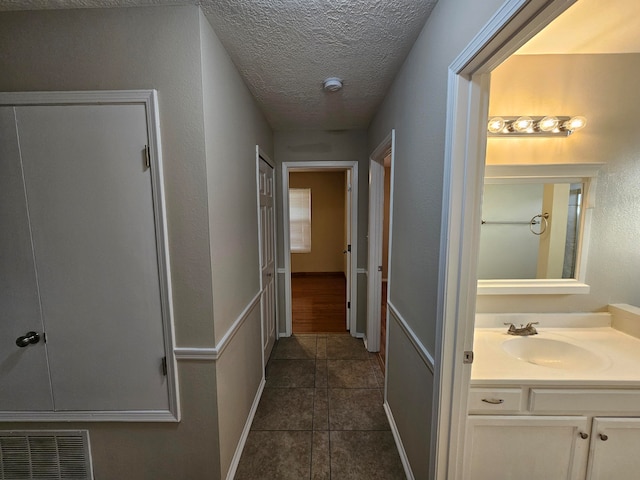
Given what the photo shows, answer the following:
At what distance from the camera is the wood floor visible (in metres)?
3.30

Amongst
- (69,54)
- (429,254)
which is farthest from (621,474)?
(69,54)

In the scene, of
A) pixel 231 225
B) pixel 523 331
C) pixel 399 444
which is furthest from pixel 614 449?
pixel 231 225

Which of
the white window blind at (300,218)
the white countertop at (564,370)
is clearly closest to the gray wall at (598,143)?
the white countertop at (564,370)

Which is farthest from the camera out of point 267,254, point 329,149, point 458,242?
point 329,149

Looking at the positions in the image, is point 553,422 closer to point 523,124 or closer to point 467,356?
point 467,356

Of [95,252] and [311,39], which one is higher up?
[311,39]

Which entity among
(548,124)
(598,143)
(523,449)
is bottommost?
(523,449)

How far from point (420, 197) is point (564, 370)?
3.35 ft

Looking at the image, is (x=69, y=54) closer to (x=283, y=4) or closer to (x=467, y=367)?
(x=283, y=4)

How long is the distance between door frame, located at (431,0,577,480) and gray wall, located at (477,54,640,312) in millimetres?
715

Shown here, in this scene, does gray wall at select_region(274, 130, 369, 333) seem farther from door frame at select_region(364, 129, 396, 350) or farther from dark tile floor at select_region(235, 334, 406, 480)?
dark tile floor at select_region(235, 334, 406, 480)

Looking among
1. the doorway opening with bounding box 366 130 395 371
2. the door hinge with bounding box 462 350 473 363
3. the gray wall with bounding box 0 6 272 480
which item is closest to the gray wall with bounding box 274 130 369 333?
the doorway opening with bounding box 366 130 395 371

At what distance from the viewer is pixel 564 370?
115 centimetres

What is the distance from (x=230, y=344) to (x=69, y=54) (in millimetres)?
1525
